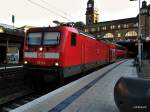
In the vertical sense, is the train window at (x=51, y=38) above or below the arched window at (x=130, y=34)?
below

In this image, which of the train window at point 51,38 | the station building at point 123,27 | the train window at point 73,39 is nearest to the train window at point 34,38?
the train window at point 51,38

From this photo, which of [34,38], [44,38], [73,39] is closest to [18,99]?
[44,38]

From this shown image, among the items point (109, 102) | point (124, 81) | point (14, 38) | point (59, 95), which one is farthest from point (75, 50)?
point (14, 38)

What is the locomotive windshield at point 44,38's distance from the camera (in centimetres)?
1433

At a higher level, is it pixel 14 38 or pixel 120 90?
pixel 14 38

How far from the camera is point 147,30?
122m

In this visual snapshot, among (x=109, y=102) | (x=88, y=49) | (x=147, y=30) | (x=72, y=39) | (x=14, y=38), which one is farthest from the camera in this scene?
(x=147, y=30)

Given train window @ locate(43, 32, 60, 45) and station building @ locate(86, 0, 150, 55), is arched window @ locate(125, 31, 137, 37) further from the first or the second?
train window @ locate(43, 32, 60, 45)

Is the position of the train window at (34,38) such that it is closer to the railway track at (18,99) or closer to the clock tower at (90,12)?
the railway track at (18,99)

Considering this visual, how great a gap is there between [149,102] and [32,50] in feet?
30.6

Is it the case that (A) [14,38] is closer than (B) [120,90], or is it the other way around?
(B) [120,90]

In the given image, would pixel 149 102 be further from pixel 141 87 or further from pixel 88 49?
pixel 88 49

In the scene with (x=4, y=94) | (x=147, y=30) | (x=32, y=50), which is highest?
(x=147, y=30)

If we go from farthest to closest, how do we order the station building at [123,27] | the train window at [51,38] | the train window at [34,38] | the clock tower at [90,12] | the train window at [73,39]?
the clock tower at [90,12], the station building at [123,27], the train window at [73,39], the train window at [34,38], the train window at [51,38]
